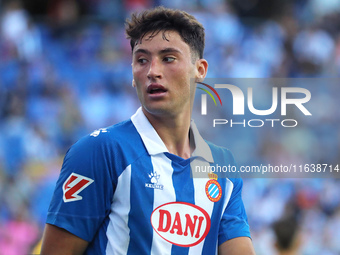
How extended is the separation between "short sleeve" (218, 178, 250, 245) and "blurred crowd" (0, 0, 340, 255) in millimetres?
2964

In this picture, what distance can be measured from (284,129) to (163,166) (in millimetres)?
5436

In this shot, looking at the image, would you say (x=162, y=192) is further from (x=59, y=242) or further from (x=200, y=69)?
(x=200, y=69)

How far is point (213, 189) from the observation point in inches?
103

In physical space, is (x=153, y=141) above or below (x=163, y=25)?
below

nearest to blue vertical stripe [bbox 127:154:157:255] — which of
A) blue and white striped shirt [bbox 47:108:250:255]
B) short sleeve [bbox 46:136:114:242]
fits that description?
blue and white striped shirt [bbox 47:108:250:255]

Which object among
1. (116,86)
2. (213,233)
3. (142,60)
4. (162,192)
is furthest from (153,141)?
(116,86)

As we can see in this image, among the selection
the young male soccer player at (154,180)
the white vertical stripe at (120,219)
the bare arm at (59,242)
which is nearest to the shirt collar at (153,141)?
the young male soccer player at (154,180)

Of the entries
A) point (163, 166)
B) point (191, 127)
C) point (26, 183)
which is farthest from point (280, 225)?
point (26, 183)

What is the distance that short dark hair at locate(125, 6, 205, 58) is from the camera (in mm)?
2646

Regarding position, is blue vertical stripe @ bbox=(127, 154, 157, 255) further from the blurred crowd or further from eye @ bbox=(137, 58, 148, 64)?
the blurred crowd

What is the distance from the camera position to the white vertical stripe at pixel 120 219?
236 centimetres

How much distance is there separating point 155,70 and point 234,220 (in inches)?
32.5

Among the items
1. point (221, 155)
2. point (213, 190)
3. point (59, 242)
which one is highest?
point (221, 155)

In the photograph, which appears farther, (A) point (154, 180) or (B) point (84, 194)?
(A) point (154, 180)
